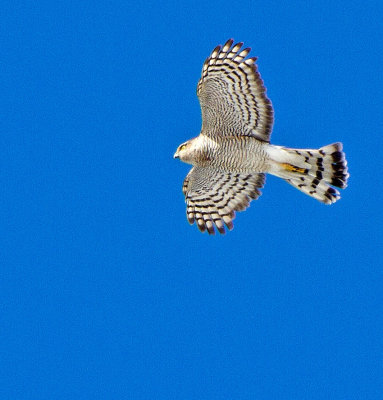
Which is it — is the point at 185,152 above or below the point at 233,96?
below

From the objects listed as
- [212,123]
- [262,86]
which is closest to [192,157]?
[212,123]

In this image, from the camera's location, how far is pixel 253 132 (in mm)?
7914

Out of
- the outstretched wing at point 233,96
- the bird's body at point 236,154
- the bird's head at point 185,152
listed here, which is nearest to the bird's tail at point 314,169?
the bird's body at point 236,154

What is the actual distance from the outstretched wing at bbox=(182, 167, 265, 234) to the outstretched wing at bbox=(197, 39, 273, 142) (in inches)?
22.4

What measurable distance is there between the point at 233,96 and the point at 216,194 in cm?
117

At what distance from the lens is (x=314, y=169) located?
8.12 metres

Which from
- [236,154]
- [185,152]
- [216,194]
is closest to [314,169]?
[236,154]

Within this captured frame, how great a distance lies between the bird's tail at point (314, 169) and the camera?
→ 26.3 feet

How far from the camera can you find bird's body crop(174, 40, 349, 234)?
25.1 feet

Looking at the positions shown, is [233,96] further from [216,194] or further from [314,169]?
[216,194]

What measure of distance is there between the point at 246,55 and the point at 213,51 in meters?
0.29

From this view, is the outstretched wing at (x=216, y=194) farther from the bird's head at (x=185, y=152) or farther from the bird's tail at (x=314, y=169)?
the bird's tail at (x=314, y=169)

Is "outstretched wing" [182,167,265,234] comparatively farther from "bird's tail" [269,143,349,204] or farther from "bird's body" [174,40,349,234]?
"bird's tail" [269,143,349,204]

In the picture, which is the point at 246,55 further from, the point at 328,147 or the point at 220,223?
the point at 220,223
